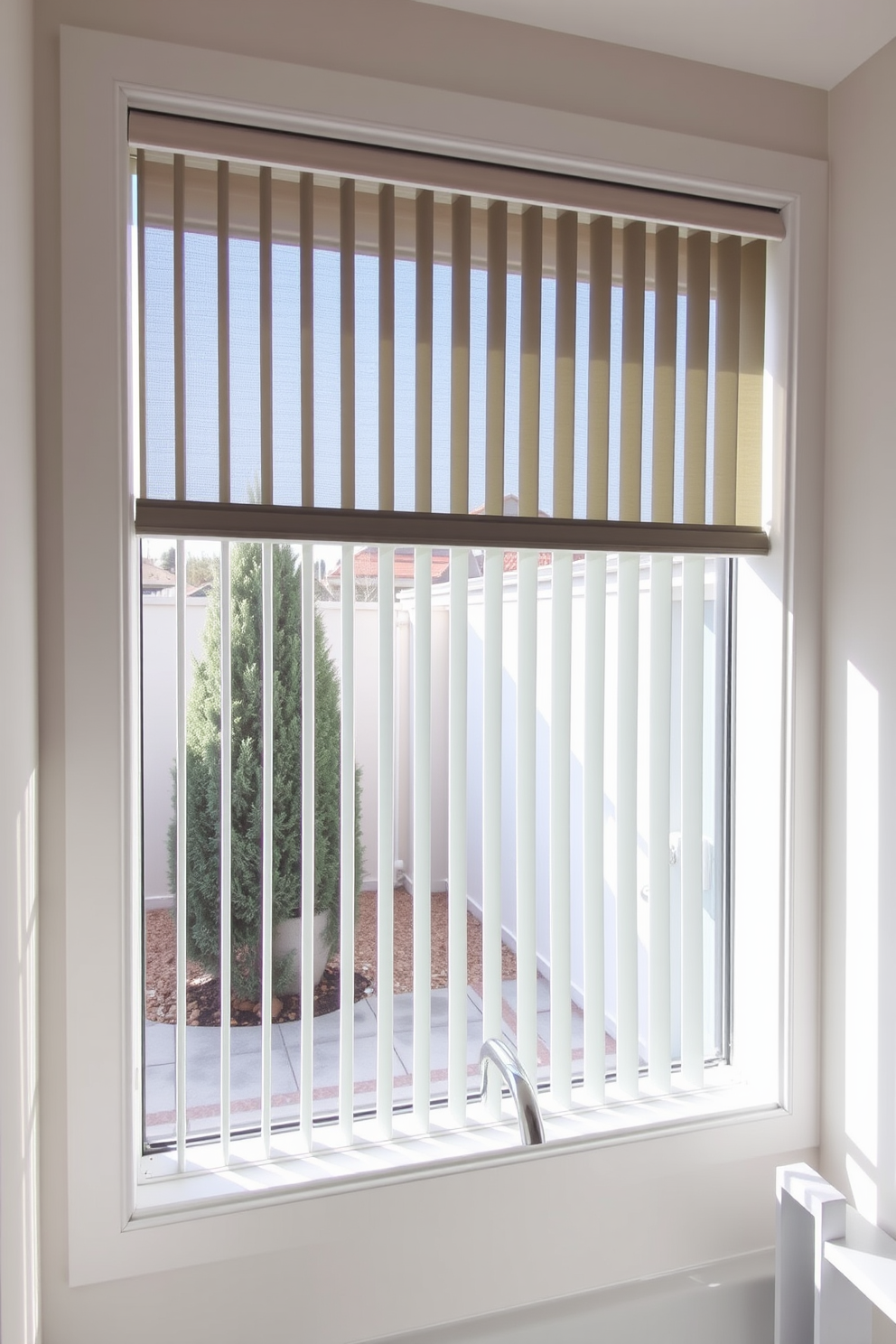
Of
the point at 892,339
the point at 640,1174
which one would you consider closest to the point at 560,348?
the point at 892,339

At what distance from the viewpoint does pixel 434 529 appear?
1427mm

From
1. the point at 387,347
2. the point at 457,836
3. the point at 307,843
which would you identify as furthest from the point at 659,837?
the point at 387,347

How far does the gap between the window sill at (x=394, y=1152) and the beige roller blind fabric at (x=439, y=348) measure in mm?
991

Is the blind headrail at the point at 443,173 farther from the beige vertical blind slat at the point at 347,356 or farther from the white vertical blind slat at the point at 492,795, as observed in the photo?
the white vertical blind slat at the point at 492,795

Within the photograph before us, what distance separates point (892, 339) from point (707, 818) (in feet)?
3.41

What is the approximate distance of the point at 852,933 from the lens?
5.04ft

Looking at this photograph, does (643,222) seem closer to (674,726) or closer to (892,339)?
(892,339)

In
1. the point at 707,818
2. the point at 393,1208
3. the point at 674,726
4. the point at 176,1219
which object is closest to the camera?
the point at 176,1219

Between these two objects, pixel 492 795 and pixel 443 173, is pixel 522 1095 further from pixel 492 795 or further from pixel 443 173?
pixel 443 173

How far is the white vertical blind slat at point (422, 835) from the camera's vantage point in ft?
4.93

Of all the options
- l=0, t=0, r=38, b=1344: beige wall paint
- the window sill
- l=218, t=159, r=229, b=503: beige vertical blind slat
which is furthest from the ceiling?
the window sill

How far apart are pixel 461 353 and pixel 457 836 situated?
815mm

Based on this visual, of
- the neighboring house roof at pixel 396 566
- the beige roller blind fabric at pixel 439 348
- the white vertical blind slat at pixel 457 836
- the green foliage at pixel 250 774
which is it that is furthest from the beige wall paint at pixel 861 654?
the green foliage at pixel 250 774

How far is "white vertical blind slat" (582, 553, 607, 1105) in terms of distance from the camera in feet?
5.22
